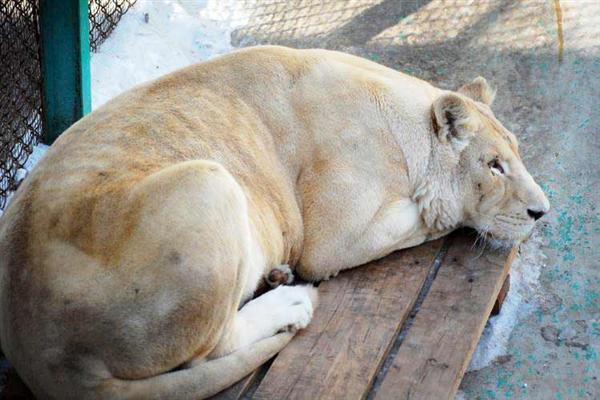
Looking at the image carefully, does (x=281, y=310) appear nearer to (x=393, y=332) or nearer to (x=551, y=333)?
(x=393, y=332)

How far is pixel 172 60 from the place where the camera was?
23.0 feet

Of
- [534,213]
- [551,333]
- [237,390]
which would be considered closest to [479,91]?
[534,213]

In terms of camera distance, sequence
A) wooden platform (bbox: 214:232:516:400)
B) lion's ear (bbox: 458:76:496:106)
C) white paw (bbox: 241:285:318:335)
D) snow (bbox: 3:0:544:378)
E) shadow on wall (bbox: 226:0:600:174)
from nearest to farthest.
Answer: wooden platform (bbox: 214:232:516:400)
white paw (bbox: 241:285:318:335)
lion's ear (bbox: 458:76:496:106)
snow (bbox: 3:0:544:378)
shadow on wall (bbox: 226:0:600:174)

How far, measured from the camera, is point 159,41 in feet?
23.3

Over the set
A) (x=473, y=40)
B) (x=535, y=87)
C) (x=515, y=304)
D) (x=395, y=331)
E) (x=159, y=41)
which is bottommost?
(x=515, y=304)

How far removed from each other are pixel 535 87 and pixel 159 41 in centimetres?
280

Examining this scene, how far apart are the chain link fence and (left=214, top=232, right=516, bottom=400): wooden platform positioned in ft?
6.61

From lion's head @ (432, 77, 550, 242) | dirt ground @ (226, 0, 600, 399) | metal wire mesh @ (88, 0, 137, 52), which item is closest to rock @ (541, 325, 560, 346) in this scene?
dirt ground @ (226, 0, 600, 399)

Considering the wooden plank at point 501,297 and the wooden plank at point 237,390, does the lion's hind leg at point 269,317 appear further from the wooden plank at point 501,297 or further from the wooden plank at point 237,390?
the wooden plank at point 501,297

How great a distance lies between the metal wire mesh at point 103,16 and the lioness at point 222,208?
2.32 metres

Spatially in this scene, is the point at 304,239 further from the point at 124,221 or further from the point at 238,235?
the point at 124,221

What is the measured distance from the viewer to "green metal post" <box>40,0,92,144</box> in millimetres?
5602

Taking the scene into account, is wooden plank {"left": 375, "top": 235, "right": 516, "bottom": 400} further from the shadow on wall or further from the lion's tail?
the shadow on wall

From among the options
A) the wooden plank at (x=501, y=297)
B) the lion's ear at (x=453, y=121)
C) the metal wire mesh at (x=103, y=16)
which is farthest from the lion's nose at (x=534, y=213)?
the metal wire mesh at (x=103, y=16)
